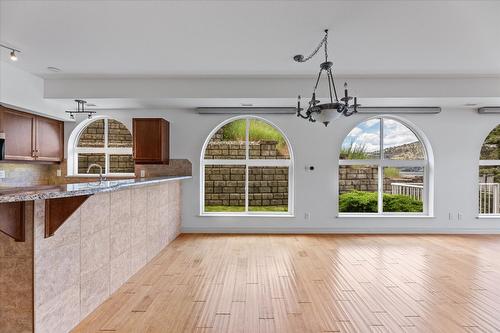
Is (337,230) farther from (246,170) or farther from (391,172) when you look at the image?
(246,170)

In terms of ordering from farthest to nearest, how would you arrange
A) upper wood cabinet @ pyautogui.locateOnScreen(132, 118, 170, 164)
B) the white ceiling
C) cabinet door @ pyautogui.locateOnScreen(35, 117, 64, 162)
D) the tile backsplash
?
upper wood cabinet @ pyautogui.locateOnScreen(132, 118, 170, 164), cabinet door @ pyautogui.locateOnScreen(35, 117, 64, 162), the tile backsplash, the white ceiling

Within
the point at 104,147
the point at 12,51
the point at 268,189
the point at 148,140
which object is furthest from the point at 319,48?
the point at 104,147

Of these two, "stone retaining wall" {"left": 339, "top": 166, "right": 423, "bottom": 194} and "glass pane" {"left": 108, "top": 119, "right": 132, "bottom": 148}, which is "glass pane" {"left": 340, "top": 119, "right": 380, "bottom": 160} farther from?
"glass pane" {"left": 108, "top": 119, "right": 132, "bottom": 148}

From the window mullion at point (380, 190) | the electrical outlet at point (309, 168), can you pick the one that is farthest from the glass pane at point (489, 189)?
the electrical outlet at point (309, 168)

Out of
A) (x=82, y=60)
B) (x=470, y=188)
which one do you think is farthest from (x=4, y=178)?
(x=470, y=188)

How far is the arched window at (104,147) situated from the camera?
545 cm

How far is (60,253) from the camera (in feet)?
6.64

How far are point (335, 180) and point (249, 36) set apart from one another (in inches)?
131

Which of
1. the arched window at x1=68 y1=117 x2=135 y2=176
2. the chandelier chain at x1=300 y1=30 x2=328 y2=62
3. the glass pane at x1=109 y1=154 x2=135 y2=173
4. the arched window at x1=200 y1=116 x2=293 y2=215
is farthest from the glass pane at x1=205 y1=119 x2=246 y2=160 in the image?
the chandelier chain at x1=300 y1=30 x2=328 y2=62

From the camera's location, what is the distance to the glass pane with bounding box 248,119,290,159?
5414 mm

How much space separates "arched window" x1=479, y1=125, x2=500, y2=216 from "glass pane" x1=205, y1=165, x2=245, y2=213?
4894mm

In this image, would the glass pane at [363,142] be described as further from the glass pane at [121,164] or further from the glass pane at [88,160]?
the glass pane at [88,160]

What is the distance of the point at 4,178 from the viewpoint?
4434 mm

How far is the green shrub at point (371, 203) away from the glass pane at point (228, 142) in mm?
2336
